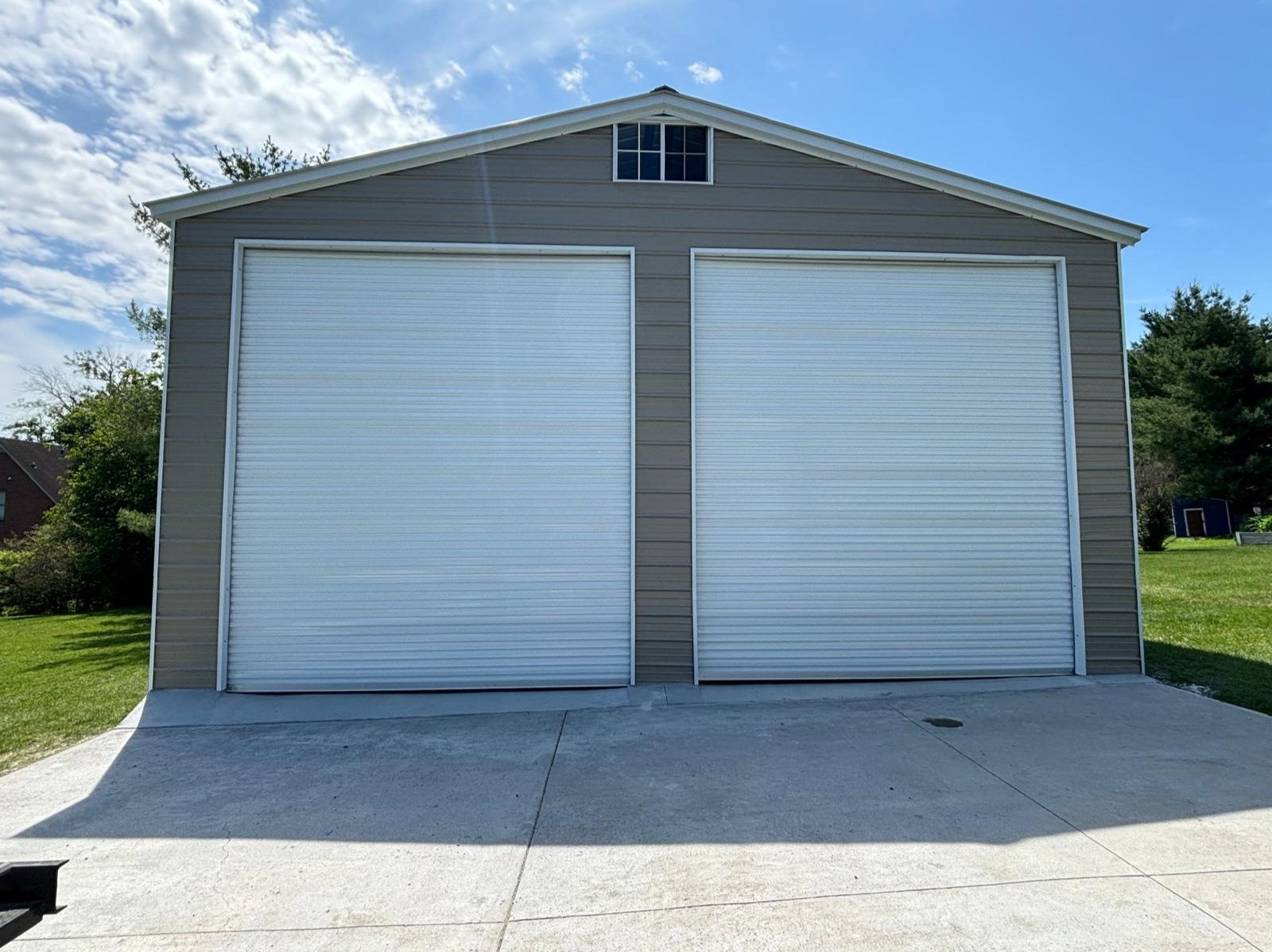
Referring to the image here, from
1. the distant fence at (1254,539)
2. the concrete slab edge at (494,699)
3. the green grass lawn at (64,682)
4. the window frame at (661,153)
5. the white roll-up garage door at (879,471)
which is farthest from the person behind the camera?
the distant fence at (1254,539)

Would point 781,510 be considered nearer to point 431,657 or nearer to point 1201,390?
point 431,657

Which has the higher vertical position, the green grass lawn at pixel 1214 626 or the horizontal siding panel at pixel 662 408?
the horizontal siding panel at pixel 662 408

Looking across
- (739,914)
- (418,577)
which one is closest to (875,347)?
(418,577)

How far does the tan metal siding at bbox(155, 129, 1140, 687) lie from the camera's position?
19.5 feet

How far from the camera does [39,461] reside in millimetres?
29188

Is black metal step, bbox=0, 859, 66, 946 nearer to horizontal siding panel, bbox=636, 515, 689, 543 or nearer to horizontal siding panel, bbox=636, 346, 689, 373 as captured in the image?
horizontal siding panel, bbox=636, 515, 689, 543

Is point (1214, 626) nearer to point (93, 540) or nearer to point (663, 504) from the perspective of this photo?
point (663, 504)

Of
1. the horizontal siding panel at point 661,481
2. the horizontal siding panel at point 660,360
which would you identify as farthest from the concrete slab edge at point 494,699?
the horizontal siding panel at point 660,360

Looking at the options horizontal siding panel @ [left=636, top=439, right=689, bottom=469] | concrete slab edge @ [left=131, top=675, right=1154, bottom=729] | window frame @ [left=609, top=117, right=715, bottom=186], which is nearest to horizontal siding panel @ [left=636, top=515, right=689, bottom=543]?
horizontal siding panel @ [left=636, top=439, right=689, bottom=469]

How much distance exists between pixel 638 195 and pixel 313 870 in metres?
5.49

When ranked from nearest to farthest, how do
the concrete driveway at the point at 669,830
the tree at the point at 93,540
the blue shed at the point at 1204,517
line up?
the concrete driveway at the point at 669,830
the tree at the point at 93,540
the blue shed at the point at 1204,517

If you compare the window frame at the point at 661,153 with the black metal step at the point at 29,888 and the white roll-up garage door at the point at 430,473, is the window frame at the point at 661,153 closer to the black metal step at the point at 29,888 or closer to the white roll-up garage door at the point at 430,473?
the white roll-up garage door at the point at 430,473

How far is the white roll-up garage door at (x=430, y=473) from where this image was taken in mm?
5984

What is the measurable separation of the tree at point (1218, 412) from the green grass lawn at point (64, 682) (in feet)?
102
